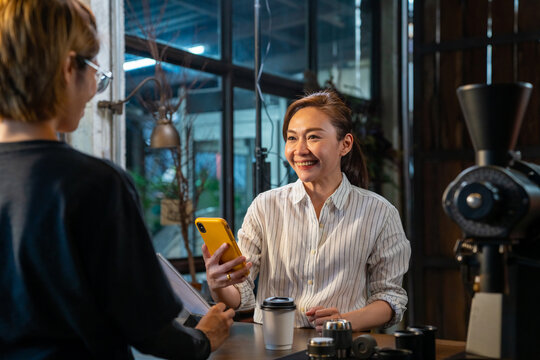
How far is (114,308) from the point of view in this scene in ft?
3.05

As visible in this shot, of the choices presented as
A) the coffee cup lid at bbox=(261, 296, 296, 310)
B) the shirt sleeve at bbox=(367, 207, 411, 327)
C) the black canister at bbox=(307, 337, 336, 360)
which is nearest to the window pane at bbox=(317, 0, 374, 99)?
the shirt sleeve at bbox=(367, 207, 411, 327)

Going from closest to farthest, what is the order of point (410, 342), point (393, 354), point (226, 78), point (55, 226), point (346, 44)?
point (55, 226)
point (393, 354)
point (410, 342)
point (226, 78)
point (346, 44)

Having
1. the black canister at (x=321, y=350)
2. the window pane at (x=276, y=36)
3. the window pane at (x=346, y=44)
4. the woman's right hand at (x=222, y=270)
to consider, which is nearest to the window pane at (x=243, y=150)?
the window pane at (x=276, y=36)

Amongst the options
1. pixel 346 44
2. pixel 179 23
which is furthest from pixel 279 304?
pixel 346 44

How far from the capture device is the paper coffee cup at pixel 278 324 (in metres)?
1.56

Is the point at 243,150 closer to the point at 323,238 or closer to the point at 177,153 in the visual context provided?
the point at 177,153

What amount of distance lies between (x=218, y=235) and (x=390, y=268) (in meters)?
0.65

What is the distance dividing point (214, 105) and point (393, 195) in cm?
225

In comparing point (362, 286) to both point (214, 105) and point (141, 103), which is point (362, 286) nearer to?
point (141, 103)

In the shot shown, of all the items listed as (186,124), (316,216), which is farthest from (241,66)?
(316,216)

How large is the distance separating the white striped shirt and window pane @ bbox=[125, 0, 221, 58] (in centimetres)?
185

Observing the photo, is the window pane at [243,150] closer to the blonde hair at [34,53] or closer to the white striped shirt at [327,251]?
the white striped shirt at [327,251]

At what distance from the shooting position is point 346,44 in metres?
5.71

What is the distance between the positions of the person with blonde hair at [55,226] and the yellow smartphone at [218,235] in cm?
73
